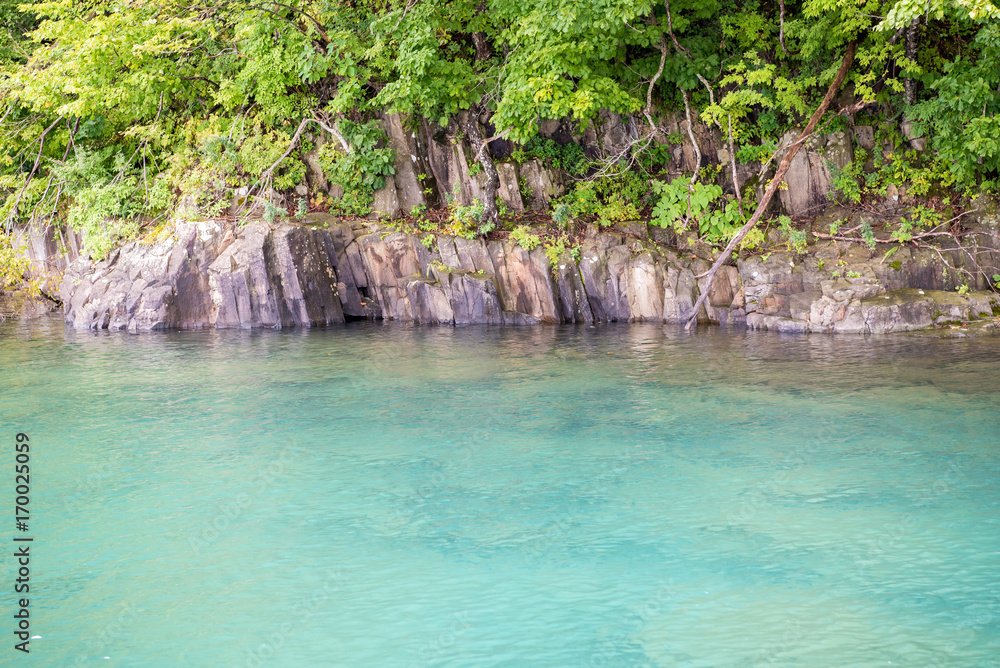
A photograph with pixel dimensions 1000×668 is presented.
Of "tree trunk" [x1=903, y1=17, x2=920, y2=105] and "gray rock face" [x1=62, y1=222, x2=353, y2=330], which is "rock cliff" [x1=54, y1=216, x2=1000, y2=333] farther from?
"tree trunk" [x1=903, y1=17, x2=920, y2=105]

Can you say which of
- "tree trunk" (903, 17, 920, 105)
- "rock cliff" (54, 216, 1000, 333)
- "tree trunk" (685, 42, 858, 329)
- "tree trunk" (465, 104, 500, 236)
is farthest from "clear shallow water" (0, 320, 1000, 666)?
"tree trunk" (903, 17, 920, 105)

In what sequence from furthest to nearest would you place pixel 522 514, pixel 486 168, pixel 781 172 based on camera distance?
pixel 486 168 → pixel 781 172 → pixel 522 514

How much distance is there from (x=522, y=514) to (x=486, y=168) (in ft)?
44.5

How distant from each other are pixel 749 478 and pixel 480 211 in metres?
12.4

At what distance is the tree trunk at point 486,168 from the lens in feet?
62.7

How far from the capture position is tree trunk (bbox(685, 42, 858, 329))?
16734 mm

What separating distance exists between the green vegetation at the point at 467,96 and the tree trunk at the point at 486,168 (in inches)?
2.2

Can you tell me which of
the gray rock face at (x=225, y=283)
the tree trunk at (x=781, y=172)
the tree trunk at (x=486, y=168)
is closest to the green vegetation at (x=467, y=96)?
the tree trunk at (x=486, y=168)

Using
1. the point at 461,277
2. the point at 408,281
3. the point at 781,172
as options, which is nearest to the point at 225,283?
the point at 408,281

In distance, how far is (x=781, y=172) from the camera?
57.5 ft

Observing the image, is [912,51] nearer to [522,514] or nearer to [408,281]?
[408,281]

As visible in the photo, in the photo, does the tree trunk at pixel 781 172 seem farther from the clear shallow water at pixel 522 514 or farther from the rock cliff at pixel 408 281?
the clear shallow water at pixel 522 514

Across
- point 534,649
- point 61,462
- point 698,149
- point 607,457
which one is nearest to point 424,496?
point 607,457

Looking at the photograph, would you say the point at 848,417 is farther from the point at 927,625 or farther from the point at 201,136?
the point at 201,136
